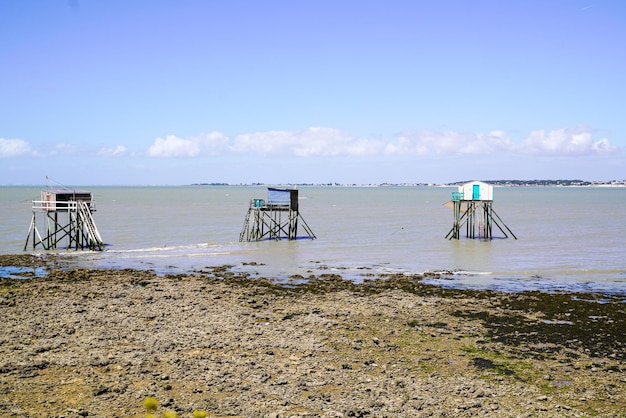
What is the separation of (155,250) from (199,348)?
26738mm

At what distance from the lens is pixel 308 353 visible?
46.4 feet

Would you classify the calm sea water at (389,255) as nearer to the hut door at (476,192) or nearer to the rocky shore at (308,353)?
the hut door at (476,192)

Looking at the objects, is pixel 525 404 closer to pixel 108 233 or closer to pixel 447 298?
pixel 447 298

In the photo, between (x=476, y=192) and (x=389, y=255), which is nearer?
(x=389, y=255)

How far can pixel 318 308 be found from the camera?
1961 cm

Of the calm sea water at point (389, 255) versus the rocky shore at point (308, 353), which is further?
the calm sea water at point (389, 255)

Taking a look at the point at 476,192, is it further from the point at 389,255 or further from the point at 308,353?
the point at 308,353

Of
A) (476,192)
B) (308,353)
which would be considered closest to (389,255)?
(476,192)

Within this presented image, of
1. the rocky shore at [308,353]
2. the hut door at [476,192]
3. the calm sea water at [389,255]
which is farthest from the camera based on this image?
the hut door at [476,192]

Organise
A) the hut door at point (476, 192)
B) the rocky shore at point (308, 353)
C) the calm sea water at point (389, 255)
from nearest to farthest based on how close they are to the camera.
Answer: the rocky shore at point (308, 353) → the calm sea water at point (389, 255) → the hut door at point (476, 192)

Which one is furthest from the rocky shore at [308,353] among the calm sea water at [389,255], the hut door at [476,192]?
the hut door at [476,192]

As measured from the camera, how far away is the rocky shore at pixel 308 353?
36.3ft

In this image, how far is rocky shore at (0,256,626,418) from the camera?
36.3 feet

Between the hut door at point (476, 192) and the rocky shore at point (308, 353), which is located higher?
the hut door at point (476, 192)
